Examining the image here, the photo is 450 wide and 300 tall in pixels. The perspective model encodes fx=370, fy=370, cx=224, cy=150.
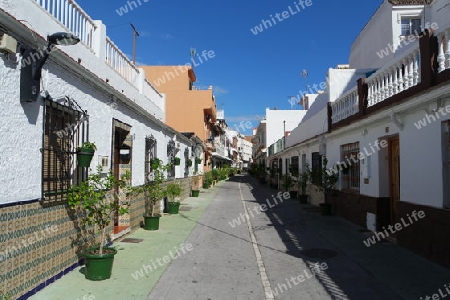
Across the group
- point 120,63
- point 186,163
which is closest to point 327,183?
point 120,63

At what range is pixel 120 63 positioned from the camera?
1094cm

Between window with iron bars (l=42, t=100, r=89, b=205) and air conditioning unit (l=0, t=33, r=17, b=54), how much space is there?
1183 mm

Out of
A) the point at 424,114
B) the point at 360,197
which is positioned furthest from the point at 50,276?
the point at 360,197

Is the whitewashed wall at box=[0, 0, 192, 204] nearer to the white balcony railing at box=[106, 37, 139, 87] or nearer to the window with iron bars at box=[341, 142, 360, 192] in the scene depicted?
the white balcony railing at box=[106, 37, 139, 87]

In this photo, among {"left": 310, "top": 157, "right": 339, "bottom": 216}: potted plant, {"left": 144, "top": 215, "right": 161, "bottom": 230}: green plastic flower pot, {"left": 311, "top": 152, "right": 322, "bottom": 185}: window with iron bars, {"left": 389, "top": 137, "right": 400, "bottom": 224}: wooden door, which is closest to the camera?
{"left": 389, "top": 137, "right": 400, "bottom": 224}: wooden door

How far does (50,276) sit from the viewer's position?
18.4 ft

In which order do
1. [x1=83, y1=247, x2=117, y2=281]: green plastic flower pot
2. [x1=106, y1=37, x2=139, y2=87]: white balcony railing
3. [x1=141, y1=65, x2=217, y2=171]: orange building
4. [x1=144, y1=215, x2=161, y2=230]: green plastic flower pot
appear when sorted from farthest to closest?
[x1=141, y1=65, x2=217, y2=171]: orange building → [x1=144, y1=215, x2=161, y2=230]: green plastic flower pot → [x1=106, y1=37, x2=139, y2=87]: white balcony railing → [x1=83, y1=247, x2=117, y2=281]: green plastic flower pot

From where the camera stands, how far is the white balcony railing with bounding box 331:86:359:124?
11.7 m

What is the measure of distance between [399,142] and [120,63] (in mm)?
7910

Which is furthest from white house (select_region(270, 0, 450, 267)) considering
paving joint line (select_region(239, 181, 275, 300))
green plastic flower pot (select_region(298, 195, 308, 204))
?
paving joint line (select_region(239, 181, 275, 300))

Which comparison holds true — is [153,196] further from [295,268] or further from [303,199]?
[303,199]

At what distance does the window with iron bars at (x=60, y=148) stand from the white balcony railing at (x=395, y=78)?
6.77m

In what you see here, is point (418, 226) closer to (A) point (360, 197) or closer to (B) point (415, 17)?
(A) point (360, 197)

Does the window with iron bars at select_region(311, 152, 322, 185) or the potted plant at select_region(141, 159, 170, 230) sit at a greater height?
the window with iron bars at select_region(311, 152, 322, 185)
